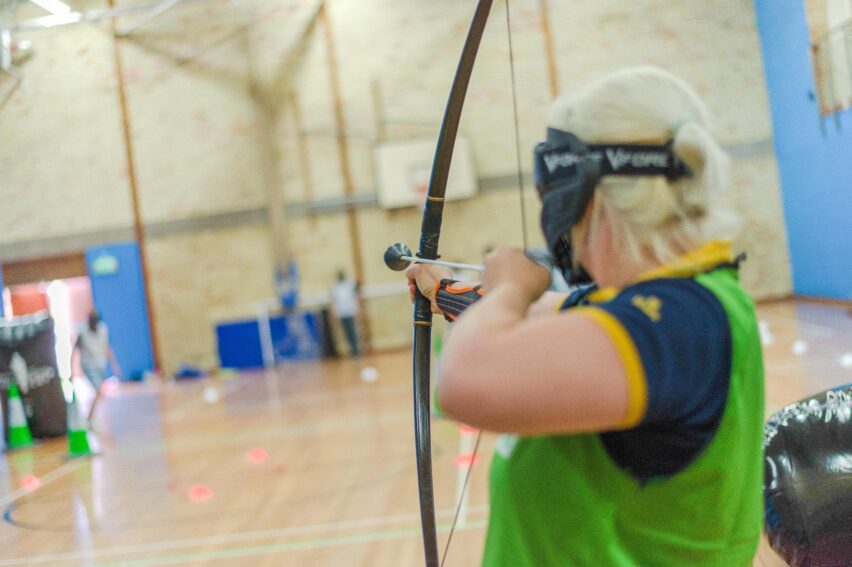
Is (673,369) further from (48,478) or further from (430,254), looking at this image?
(48,478)

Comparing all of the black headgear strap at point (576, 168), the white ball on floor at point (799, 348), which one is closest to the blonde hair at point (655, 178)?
the black headgear strap at point (576, 168)

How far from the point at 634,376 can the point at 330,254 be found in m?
13.9

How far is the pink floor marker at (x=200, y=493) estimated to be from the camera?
5332 millimetres

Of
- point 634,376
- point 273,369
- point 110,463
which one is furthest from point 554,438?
point 273,369

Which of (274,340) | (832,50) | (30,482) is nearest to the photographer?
(832,50)

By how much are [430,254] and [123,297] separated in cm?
1392

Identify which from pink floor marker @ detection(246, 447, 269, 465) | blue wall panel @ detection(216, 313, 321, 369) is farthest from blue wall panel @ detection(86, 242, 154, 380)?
pink floor marker @ detection(246, 447, 269, 465)

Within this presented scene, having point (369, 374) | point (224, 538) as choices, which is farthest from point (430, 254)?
point (369, 374)

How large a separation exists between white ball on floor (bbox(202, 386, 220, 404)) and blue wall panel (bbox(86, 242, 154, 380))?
9.93ft

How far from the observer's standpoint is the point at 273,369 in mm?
13500

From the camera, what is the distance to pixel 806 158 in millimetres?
4484

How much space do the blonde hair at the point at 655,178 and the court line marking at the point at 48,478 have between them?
592 centimetres

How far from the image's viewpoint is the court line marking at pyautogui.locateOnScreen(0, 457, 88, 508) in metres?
5.87

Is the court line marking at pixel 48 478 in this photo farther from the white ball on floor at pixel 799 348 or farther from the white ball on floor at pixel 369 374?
the white ball on floor at pixel 799 348
